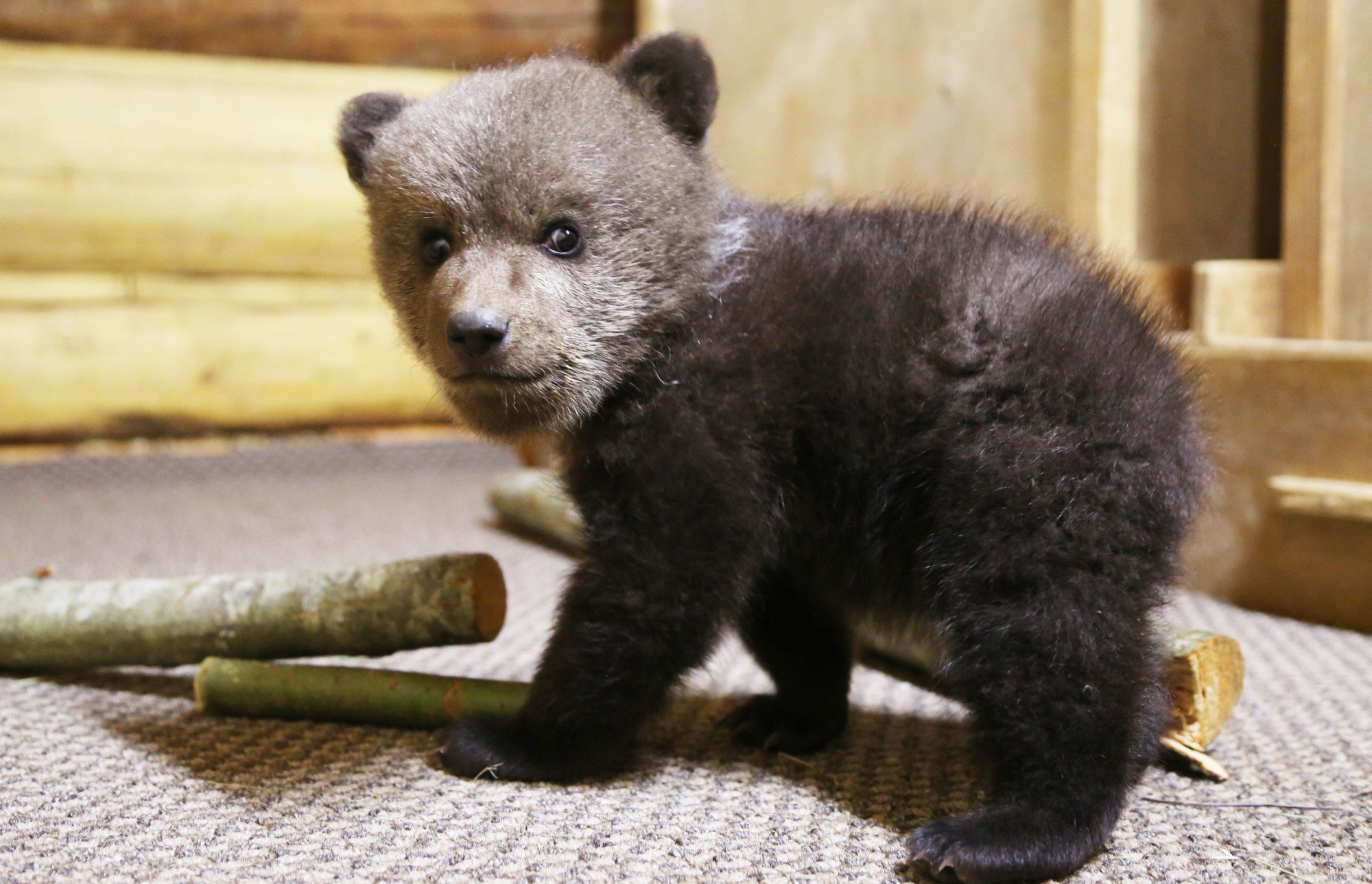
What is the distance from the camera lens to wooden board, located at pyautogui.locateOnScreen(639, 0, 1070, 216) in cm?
376

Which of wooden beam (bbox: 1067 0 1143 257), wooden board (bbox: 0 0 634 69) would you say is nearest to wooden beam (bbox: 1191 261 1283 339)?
wooden beam (bbox: 1067 0 1143 257)

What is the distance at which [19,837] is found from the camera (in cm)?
171

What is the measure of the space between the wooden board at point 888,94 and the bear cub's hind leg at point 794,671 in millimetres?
1883

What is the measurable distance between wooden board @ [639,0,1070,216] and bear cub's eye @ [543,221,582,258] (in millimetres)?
2044

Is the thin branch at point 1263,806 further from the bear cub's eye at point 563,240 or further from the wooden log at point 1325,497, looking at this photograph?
the bear cub's eye at point 563,240

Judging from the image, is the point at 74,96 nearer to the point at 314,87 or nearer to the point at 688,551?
the point at 314,87

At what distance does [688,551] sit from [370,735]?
2.56ft

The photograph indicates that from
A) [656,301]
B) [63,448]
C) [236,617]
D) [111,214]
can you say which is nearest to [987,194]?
[656,301]

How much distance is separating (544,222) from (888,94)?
2545 millimetres

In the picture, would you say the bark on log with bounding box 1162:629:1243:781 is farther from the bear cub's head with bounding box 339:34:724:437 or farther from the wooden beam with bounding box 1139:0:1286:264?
the wooden beam with bounding box 1139:0:1286:264

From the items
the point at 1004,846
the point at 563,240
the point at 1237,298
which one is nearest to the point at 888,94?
the point at 1237,298

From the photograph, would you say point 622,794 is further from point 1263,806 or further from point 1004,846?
point 1263,806

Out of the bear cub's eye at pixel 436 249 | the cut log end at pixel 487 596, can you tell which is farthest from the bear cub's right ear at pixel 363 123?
the cut log end at pixel 487 596

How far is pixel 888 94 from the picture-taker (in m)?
4.15
